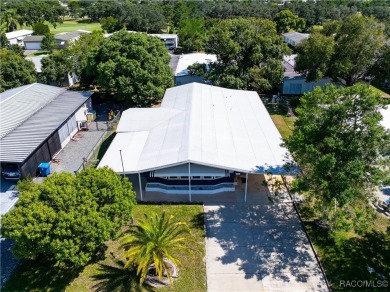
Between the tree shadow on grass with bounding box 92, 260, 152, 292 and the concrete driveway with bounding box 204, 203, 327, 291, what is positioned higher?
the tree shadow on grass with bounding box 92, 260, 152, 292

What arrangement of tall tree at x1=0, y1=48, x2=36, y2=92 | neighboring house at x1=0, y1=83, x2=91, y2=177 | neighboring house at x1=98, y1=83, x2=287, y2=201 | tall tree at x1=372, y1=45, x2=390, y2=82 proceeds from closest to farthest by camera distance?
neighboring house at x1=98, y1=83, x2=287, y2=201, neighboring house at x1=0, y1=83, x2=91, y2=177, tall tree at x1=372, y1=45, x2=390, y2=82, tall tree at x1=0, y1=48, x2=36, y2=92

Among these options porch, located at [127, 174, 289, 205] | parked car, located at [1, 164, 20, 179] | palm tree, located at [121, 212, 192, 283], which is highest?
palm tree, located at [121, 212, 192, 283]

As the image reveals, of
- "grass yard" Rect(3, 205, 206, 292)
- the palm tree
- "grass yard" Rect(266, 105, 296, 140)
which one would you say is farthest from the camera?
"grass yard" Rect(266, 105, 296, 140)

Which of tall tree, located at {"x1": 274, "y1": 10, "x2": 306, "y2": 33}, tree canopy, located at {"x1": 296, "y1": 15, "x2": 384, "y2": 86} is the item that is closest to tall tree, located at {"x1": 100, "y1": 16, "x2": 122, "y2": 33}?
tall tree, located at {"x1": 274, "y1": 10, "x2": 306, "y2": 33}

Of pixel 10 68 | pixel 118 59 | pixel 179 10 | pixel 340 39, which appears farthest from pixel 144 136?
pixel 179 10

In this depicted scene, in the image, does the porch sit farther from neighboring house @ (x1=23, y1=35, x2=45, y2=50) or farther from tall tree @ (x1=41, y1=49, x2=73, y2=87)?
neighboring house @ (x1=23, y1=35, x2=45, y2=50)
